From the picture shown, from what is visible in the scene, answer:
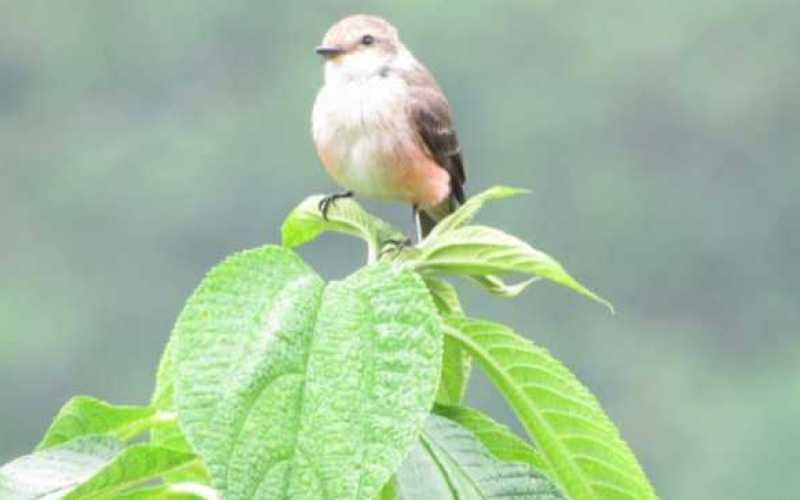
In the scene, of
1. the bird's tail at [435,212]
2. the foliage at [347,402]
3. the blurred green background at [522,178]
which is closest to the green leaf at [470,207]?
the foliage at [347,402]

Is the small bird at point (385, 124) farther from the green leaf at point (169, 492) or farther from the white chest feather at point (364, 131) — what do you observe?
the green leaf at point (169, 492)

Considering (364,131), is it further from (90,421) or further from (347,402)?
(347,402)

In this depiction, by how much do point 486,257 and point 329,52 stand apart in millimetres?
1666

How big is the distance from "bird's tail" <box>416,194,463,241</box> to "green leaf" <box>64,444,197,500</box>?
1488 mm

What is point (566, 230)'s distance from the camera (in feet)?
72.0

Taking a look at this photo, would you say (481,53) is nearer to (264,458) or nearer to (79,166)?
(79,166)

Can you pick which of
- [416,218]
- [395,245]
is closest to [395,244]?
[395,245]

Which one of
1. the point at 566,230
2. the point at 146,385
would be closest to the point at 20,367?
the point at 146,385

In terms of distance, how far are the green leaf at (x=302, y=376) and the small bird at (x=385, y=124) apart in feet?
4.54

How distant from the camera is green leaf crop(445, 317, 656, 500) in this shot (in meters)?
1.20

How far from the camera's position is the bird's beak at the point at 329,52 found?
2.84 metres

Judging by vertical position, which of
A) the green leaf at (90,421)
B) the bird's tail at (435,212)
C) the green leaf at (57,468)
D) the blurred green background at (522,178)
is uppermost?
the green leaf at (57,468)

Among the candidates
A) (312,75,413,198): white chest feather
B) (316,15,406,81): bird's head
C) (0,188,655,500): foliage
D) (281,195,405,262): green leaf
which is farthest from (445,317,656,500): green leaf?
(316,15,406,81): bird's head

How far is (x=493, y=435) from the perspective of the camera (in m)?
1.21
